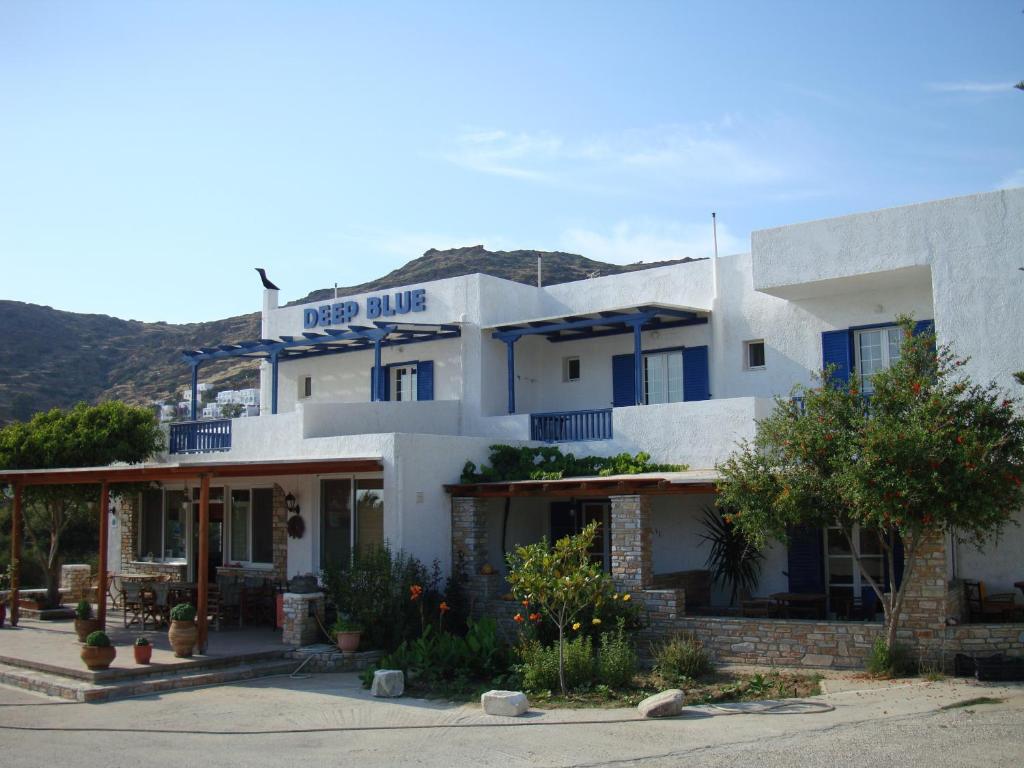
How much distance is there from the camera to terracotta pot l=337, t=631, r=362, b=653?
1568 cm

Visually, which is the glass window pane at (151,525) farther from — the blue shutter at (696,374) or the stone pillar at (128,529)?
the blue shutter at (696,374)

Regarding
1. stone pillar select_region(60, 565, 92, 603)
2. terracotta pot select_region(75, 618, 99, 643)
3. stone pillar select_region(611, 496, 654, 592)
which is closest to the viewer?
stone pillar select_region(611, 496, 654, 592)

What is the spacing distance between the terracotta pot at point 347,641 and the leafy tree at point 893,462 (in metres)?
6.16

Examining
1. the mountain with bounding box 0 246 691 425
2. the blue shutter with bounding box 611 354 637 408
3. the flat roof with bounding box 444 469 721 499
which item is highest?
the mountain with bounding box 0 246 691 425

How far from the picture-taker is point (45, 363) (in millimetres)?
65812

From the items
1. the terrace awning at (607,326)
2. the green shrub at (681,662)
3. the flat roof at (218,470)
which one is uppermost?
the terrace awning at (607,326)

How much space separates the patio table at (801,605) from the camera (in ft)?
53.4

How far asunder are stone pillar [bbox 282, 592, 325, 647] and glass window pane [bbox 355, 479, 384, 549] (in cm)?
175

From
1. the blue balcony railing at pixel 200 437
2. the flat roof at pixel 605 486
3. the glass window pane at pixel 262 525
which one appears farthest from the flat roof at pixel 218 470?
the blue balcony railing at pixel 200 437

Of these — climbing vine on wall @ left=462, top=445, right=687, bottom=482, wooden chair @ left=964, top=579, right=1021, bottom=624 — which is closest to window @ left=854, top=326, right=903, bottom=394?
climbing vine on wall @ left=462, top=445, right=687, bottom=482

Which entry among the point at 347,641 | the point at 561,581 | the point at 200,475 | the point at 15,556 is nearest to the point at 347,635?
the point at 347,641

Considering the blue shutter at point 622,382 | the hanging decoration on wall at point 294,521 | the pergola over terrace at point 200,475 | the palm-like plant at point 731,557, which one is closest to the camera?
the pergola over terrace at point 200,475

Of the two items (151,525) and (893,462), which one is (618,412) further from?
(151,525)

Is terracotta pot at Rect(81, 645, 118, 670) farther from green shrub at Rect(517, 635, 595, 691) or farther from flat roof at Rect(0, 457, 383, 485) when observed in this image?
green shrub at Rect(517, 635, 595, 691)
